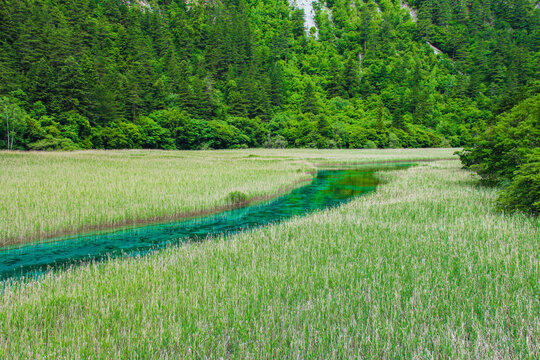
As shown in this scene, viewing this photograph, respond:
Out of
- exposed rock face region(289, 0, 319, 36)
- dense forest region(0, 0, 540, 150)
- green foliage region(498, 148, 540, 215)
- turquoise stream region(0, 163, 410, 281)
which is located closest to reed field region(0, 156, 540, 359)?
green foliage region(498, 148, 540, 215)

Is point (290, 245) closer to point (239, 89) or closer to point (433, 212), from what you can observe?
point (433, 212)

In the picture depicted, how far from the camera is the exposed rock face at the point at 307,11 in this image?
6348 inches

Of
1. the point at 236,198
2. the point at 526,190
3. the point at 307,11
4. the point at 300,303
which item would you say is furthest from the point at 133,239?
the point at 307,11

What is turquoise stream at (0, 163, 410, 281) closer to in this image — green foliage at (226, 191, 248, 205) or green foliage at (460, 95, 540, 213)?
green foliage at (226, 191, 248, 205)

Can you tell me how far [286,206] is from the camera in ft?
53.2

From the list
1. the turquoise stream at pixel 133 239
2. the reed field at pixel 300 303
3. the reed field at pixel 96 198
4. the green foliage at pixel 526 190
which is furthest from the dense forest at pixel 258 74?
the reed field at pixel 300 303

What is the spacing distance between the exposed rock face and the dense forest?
3.04m

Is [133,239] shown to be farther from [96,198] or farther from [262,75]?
[262,75]

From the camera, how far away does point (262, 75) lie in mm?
103000

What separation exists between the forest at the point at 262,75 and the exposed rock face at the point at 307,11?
11.7 feet

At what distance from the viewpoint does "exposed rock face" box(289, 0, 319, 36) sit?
161m

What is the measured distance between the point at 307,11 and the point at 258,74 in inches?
3612

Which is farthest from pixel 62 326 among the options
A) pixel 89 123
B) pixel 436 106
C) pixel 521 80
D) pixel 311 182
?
pixel 521 80

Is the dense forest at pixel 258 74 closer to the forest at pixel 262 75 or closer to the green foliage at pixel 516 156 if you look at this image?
the forest at pixel 262 75
